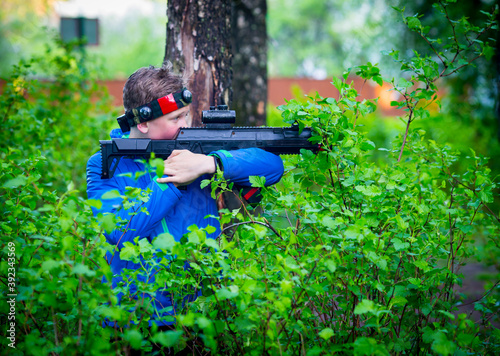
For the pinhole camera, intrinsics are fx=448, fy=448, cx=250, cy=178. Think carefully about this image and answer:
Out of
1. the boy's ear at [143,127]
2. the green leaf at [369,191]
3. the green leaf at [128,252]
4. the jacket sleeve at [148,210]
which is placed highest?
the boy's ear at [143,127]

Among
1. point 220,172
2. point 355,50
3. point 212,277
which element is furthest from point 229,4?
point 355,50

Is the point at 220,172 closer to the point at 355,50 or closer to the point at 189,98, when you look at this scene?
the point at 189,98

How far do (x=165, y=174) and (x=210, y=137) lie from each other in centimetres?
37

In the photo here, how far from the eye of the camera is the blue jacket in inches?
92.5

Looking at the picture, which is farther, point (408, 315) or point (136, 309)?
point (408, 315)

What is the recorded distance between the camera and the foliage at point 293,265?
70.6 inches

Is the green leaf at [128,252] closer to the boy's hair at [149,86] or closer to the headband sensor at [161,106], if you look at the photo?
the headband sensor at [161,106]

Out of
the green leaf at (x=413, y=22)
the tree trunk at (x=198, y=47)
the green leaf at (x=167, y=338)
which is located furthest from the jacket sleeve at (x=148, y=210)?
the green leaf at (x=413, y=22)

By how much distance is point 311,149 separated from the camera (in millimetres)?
2648

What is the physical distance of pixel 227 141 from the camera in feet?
8.61

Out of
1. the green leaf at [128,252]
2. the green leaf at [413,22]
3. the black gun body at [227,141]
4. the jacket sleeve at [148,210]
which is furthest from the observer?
the green leaf at [413,22]

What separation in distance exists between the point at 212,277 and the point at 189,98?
1081 millimetres

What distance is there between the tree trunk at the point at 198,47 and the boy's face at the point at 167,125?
78 cm

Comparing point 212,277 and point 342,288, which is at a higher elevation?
point 212,277
